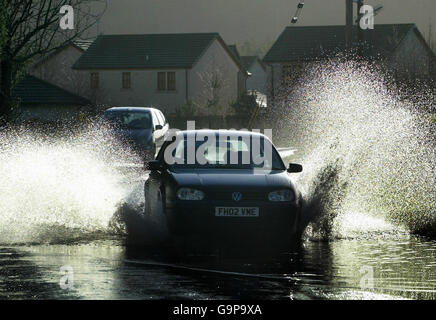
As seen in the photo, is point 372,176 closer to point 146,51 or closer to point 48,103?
point 48,103

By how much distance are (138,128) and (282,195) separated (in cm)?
1945

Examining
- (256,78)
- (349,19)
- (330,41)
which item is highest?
(256,78)

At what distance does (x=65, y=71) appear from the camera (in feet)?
290

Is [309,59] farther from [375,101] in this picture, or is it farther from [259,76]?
[259,76]

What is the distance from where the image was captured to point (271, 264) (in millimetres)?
10312

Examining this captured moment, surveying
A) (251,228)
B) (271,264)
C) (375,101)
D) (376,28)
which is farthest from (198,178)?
(376,28)

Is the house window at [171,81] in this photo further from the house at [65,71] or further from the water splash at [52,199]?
the water splash at [52,199]

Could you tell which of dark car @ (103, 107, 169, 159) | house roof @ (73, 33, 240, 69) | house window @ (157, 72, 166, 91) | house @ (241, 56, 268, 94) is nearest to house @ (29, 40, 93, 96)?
house roof @ (73, 33, 240, 69)

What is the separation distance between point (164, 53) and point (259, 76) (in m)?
53.5

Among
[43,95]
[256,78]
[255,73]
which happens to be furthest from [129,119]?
[256,78]

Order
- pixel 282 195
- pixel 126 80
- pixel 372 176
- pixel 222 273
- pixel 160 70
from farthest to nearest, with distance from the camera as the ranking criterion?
pixel 126 80 → pixel 160 70 → pixel 372 176 → pixel 282 195 → pixel 222 273

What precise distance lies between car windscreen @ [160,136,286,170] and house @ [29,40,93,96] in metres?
67.5

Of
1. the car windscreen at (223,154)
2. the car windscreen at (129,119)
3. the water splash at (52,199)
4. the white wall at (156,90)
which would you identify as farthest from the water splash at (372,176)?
the white wall at (156,90)

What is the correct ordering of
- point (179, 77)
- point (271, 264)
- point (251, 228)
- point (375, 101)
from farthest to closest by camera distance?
point (179, 77)
point (375, 101)
point (251, 228)
point (271, 264)
